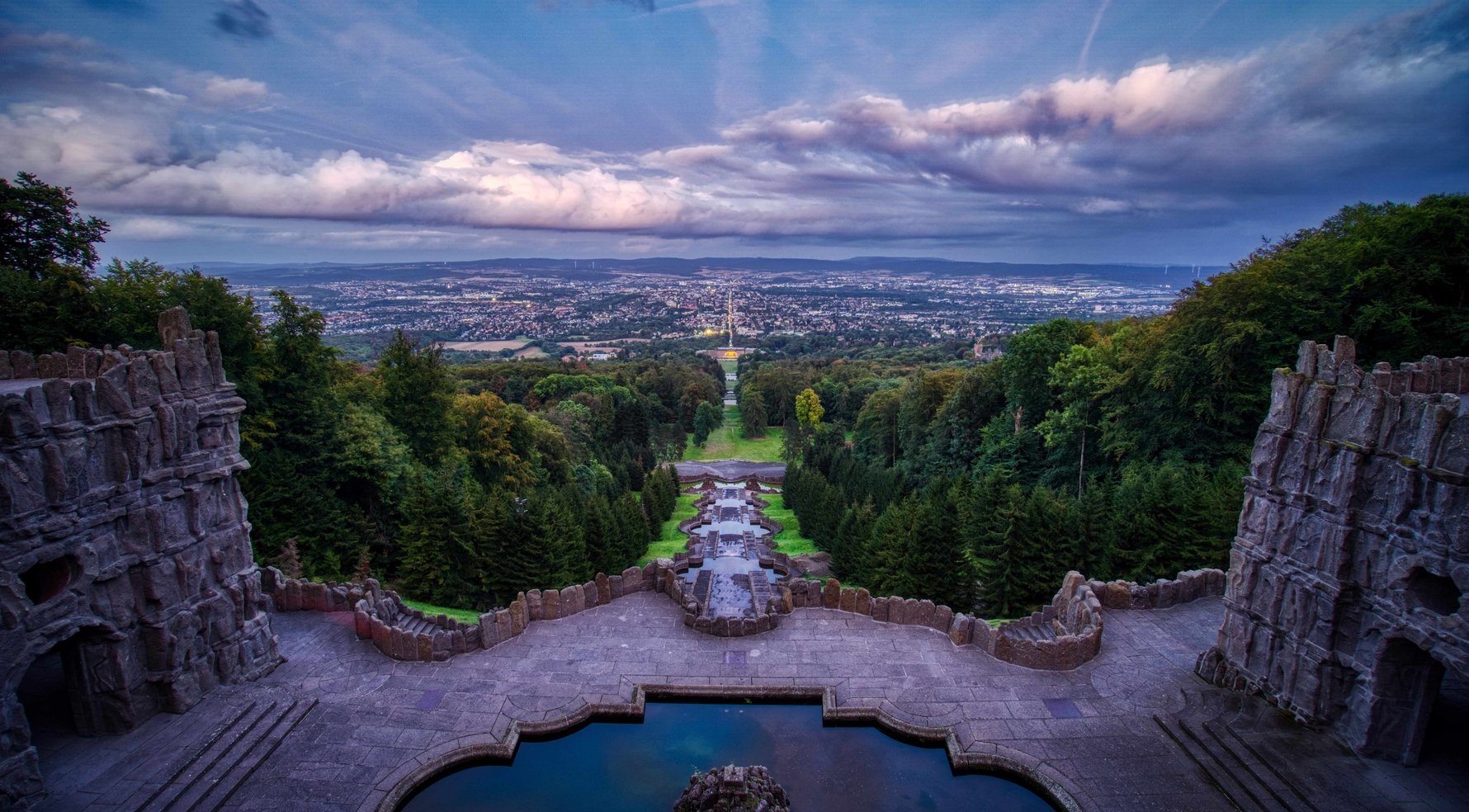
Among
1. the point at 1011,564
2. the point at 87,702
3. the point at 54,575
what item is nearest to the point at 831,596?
the point at 1011,564

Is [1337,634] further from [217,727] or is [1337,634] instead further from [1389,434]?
[217,727]

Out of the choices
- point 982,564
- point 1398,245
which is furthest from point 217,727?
point 1398,245

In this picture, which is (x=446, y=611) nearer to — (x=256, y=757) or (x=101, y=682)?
(x=256, y=757)

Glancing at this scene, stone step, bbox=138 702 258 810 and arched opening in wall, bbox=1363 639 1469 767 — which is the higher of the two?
arched opening in wall, bbox=1363 639 1469 767

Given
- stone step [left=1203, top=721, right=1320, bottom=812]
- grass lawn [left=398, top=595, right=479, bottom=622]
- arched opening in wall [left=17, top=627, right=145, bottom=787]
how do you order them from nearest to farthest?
stone step [left=1203, top=721, right=1320, bottom=812] < arched opening in wall [left=17, top=627, right=145, bottom=787] < grass lawn [left=398, top=595, right=479, bottom=622]

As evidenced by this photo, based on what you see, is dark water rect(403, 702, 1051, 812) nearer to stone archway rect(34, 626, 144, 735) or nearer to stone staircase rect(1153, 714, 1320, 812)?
stone staircase rect(1153, 714, 1320, 812)

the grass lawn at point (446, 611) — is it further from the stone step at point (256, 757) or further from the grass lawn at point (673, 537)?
the grass lawn at point (673, 537)

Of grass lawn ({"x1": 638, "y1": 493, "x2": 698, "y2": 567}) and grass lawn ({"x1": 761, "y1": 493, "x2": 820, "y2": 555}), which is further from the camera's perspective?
grass lawn ({"x1": 761, "y1": 493, "x2": 820, "y2": 555})

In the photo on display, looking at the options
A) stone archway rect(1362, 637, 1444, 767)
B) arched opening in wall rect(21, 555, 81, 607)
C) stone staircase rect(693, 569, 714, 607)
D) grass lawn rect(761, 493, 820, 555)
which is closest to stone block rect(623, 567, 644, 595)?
stone staircase rect(693, 569, 714, 607)
